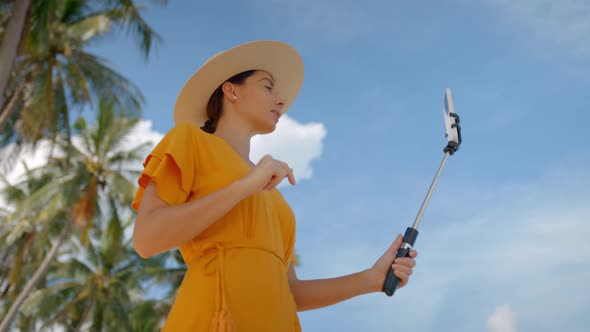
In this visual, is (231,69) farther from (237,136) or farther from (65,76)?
(65,76)

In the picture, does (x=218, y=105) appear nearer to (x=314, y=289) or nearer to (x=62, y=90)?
(x=314, y=289)

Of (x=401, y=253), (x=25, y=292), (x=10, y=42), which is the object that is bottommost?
(x=401, y=253)

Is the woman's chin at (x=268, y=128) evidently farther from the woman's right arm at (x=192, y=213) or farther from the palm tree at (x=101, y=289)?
the palm tree at (x=101, y=289)

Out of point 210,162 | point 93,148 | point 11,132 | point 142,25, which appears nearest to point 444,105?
point 210,162

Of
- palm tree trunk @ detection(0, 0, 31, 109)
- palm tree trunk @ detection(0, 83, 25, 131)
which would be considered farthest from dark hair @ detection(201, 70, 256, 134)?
palm tree trunk @ detection(0, 83, 25, 131)

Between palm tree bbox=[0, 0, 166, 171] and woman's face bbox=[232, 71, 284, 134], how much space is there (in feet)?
41.5

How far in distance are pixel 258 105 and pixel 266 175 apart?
0.56 m

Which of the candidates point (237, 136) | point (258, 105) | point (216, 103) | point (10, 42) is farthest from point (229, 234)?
point (10, 42)

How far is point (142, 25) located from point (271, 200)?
1449cm

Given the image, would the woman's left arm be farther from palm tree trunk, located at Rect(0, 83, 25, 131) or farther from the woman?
palm tree trunk, located at Rect(0, 83, 25, 131)

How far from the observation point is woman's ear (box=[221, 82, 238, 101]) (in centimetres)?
231

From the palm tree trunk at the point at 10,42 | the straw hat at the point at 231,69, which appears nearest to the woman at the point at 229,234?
the straw hat at the point at 231,69

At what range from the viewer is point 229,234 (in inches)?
71.7

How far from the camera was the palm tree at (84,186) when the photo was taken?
1841 centimetres
